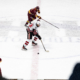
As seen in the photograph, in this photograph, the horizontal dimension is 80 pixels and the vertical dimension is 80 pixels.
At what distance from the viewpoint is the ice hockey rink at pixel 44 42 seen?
2787 millimetres

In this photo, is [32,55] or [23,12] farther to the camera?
[23,12]

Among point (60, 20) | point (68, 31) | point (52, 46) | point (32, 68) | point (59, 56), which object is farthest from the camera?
point (60, 20)

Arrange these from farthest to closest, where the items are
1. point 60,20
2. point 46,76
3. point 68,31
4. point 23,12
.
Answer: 1. point 23,12
2. point 60,20
3. point 68,31
4. point 46,76

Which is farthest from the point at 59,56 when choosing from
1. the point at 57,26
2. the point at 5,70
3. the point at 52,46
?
the point at 57,26

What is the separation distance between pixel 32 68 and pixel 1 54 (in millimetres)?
659

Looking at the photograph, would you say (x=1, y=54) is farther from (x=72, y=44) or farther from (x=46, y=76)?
(x=72, y=44)

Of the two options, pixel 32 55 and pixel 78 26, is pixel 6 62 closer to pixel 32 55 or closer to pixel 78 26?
pixel 32 55

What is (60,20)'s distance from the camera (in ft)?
15.5

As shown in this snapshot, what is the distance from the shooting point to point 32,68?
2809 mm

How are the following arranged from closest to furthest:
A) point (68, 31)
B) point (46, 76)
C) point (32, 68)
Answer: point (46, 76), point (32, 68), point (68, 31)

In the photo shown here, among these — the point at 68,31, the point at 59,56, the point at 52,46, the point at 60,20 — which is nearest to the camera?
the point at 59,56

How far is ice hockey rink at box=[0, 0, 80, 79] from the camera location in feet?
9.14

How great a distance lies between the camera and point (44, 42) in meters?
3.68

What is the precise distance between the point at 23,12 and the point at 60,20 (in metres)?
1.00
